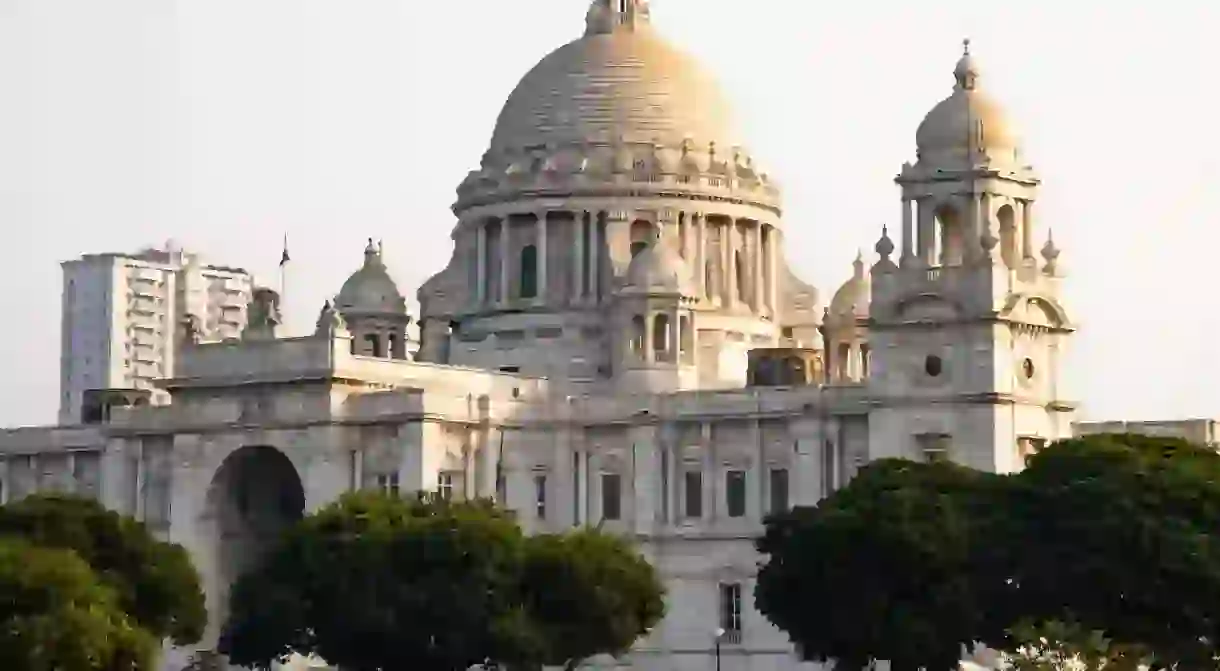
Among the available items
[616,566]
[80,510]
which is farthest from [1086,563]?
[80,510]

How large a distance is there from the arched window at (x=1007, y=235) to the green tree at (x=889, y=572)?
1369 cm

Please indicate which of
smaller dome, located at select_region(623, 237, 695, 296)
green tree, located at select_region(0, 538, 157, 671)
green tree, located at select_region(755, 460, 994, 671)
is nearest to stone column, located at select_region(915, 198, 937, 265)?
green tree, located at select_region(755, 460, 994, 671)

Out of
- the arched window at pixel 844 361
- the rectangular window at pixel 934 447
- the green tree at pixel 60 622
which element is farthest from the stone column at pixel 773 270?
the green tree at pixel 60 622

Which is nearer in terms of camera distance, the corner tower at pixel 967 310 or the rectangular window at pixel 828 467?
the corner tower at pixel 967 310

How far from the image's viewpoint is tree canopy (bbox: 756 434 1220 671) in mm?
105500

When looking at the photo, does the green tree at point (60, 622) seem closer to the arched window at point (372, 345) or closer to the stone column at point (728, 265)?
the arched window at point (372, 345)

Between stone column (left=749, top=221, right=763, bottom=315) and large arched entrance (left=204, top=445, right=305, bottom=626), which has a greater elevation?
stone column (left=749, top=221, right=763, bottom=315)

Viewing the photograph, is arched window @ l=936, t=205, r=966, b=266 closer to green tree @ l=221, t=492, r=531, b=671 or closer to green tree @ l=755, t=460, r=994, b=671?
green tree @ l=755, t=460, r=994, b=671

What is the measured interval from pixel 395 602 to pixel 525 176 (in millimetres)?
40064

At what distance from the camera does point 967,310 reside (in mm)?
123812

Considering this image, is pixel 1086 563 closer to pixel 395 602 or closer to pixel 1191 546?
pixel 1191 546

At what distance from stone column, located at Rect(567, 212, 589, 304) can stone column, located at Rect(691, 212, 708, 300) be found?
4.70 meters

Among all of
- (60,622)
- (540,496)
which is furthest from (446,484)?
(60,622)

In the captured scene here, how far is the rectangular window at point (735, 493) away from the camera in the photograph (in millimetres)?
131750
